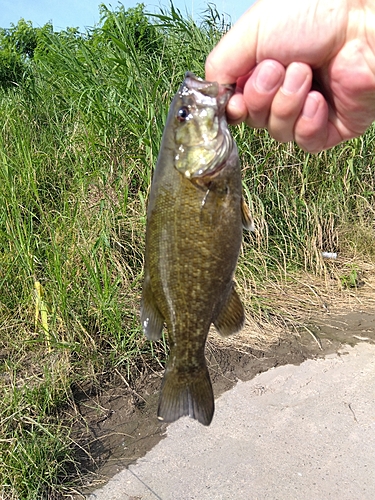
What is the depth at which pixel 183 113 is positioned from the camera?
144 cm

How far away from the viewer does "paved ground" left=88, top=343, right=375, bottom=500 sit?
9.08ft

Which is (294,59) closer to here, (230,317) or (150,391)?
(230,317)

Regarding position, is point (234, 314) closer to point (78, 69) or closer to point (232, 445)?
point (232, 445)

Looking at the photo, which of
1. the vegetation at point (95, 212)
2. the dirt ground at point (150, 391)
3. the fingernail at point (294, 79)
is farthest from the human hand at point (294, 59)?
the dirt ground at point (150, 391)

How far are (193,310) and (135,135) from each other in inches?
119

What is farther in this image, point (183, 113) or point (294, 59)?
point (294, 59)

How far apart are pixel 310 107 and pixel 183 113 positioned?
0.50m

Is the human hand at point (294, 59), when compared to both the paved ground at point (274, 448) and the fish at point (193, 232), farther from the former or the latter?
the paved ground at point (274, 448)

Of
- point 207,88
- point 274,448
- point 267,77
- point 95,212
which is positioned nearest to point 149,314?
point 207,88

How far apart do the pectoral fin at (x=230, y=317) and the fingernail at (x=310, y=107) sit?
70 centimetres

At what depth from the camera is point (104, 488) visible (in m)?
2.76

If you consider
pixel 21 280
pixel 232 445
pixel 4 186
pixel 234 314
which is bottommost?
pixel 232 445

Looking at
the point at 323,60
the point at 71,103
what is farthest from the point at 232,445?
the point at 71,103

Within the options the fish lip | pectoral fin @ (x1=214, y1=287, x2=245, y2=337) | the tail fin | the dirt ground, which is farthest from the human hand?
the dirt ground
